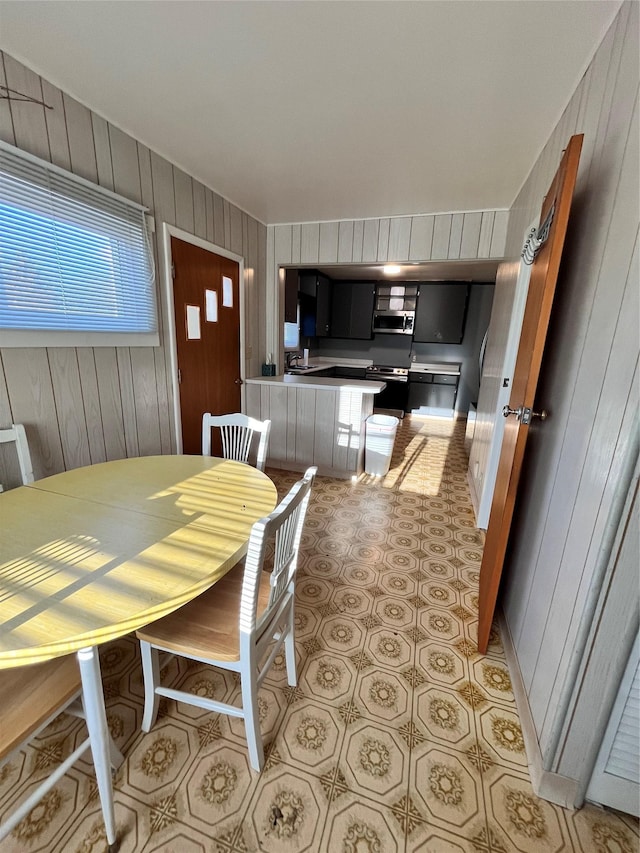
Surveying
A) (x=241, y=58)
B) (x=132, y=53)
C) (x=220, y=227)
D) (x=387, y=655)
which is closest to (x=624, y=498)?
(x=387, y=655)

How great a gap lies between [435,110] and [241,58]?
3.17 feet

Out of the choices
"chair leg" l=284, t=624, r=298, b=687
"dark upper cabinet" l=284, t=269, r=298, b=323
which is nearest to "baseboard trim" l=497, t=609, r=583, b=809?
"chair leg" l=284, t=624, r=298, b=687

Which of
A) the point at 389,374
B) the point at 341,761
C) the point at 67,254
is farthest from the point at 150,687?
the point at 389,374

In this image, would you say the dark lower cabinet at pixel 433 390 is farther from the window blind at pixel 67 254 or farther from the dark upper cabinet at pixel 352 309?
the window blind at pixel 67 254

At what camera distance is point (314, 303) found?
5.69 metres

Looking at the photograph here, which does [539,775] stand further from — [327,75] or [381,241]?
[381,241]

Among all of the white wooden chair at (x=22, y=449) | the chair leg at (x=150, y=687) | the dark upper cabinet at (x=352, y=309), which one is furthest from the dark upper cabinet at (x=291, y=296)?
the chair leg at (x=150, y=687)

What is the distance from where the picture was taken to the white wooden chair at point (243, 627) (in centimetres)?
96

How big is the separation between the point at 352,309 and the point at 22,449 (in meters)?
5.49

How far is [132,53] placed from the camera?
1.51 meters

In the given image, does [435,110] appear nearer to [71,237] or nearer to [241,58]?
[241,58]

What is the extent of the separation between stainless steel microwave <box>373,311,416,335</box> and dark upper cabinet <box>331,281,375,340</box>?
14cm

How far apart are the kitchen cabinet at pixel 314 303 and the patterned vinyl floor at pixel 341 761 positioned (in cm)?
467

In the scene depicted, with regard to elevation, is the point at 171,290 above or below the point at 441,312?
below
